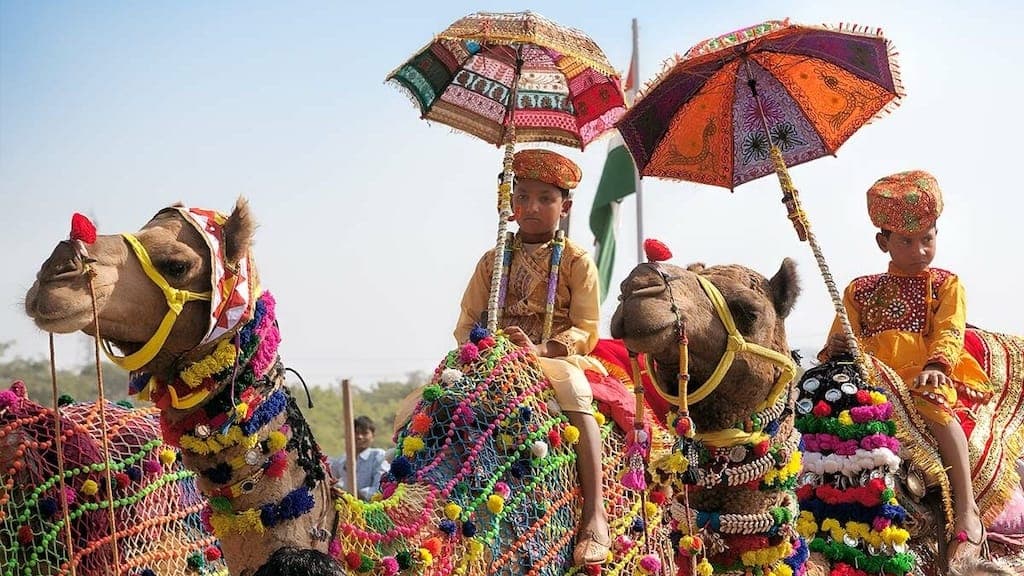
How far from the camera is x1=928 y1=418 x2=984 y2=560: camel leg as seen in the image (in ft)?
18.0

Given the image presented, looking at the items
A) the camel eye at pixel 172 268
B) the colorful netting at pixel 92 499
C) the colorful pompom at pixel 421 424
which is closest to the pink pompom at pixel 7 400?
the colorful netting at pixel 92 499

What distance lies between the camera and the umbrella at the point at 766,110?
18.4 feet

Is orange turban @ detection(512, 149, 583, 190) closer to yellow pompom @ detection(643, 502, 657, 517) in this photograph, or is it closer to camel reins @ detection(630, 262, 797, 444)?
camel reins @ detection(630, 262, 797, 444)

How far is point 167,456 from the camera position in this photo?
4500mm

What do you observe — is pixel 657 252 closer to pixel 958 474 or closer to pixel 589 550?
pixel 589 550

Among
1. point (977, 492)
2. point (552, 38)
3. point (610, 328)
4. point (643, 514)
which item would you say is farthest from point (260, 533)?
point (977, 492)

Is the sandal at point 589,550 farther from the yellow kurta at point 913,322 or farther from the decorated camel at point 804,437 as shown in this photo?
the yellow kurta at point 913,322

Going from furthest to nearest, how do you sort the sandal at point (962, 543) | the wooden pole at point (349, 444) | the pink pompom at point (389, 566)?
the wooden pole at point (349, 444) → the sandal at point (962, 543) → the pink pompom at point (389, 566)

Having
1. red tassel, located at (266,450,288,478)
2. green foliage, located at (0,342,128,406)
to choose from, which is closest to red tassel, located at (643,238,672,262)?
red tassel, located at (266,450,288,478)

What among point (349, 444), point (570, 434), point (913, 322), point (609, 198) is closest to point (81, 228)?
point (570, 434)

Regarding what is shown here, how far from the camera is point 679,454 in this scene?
14.6 ft

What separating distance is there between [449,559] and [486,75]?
9.22ft

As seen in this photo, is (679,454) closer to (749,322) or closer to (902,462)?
(749,322)

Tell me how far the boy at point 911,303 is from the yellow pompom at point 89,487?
3291 mm
